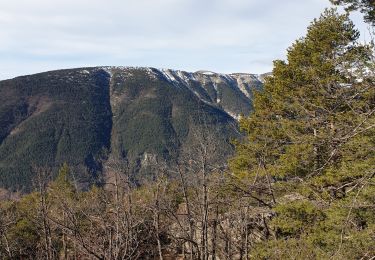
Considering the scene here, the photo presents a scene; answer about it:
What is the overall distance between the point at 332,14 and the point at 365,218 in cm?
917

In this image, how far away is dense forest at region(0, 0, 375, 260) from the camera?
28.2 feet

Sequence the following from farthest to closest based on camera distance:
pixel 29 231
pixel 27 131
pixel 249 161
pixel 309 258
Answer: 1. pixel 27 131
2. pixel 29 231
3. pixel 249 161
4. pixel 309 258

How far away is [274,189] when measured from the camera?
14.3 meters

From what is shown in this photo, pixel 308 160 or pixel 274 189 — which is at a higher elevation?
pixel 308 160

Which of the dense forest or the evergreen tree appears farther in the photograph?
the evergreen tree

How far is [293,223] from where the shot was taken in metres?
12.8

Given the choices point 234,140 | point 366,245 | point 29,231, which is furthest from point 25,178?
point 366,245

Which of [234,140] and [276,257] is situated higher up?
[234,140]

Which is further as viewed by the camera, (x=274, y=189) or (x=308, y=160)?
(x=274, y=189)

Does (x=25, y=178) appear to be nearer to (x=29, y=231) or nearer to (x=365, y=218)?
(x=29, y=231)

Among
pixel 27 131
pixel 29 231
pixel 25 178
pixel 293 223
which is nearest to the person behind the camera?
pixel 293 223

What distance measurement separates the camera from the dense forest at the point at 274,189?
860 cm

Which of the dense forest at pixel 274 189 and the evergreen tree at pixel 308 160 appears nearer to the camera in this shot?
the dense forest at pixel 274 189

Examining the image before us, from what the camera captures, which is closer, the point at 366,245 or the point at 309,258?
the point at 366,245
